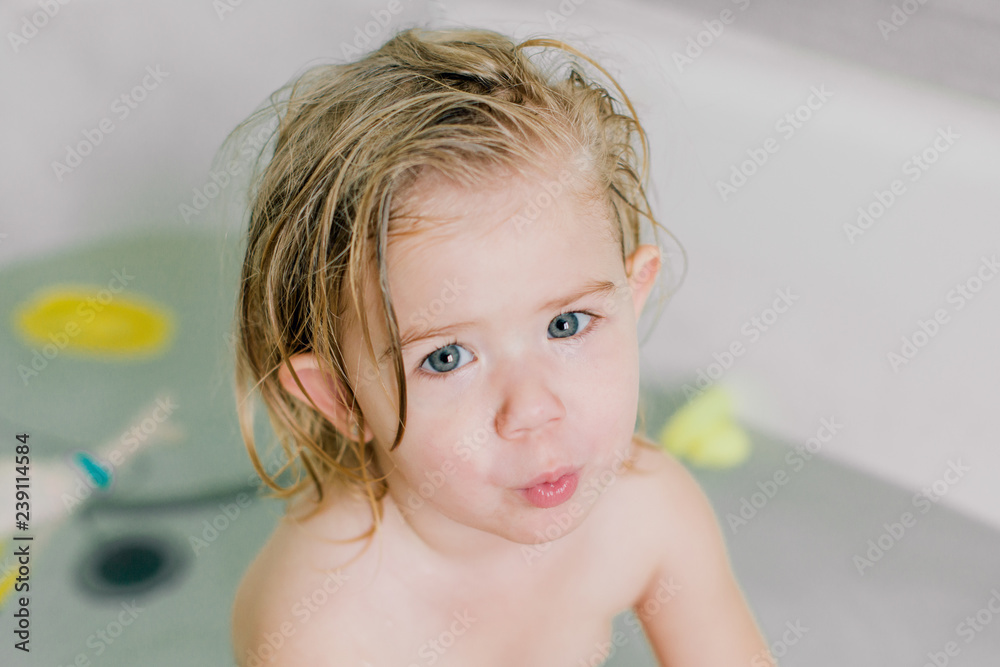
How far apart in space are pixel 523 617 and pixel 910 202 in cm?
69

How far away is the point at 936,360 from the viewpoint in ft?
3.86

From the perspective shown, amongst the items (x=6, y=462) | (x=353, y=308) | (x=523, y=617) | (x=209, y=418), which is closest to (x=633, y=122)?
(x=353, y=308)

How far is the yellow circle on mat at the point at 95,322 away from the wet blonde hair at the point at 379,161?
0.61 m

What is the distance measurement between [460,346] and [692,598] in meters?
0.45

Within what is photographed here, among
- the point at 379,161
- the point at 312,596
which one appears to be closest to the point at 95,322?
the point at 312,596

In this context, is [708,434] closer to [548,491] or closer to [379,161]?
[548,491]

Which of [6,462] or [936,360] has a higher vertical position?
[6,462]

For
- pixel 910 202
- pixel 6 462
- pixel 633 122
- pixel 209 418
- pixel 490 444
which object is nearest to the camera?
pixel 490 444

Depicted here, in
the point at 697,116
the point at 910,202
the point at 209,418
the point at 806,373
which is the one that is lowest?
the point at 806,373

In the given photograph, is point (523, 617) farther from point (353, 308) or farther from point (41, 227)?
point (41, 227)

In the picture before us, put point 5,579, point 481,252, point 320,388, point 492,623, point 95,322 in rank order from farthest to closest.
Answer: point 95,322
point 5,579
point 492,623
point 320,388
point 481,252

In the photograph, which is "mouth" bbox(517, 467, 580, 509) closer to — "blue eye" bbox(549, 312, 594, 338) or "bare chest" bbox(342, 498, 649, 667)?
"blue eye" bbox(549, 312, 594, 338)

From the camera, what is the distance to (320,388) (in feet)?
2.58

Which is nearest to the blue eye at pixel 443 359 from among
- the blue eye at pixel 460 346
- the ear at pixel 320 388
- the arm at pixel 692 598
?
the blue eye at pixel 460 346
